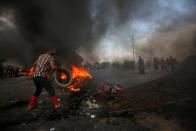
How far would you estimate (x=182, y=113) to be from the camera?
15.9 ft

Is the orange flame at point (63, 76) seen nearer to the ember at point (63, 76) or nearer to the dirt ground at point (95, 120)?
the ember at point (63, 76)

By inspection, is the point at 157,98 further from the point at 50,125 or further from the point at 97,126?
the point at 50,125

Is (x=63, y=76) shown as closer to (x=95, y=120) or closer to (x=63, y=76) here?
(x=63, y=76)

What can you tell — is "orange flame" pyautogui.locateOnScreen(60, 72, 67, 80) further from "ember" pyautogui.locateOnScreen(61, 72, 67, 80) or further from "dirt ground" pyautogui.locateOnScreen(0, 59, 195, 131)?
"dirt ground" pyautogui.locateOnScreen(0, 59, 195, 131)

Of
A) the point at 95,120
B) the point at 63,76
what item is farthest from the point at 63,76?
the point at 95,120

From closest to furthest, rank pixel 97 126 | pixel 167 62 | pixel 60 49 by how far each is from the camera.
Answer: pixel 97 126, pixel 60 49, pixel 167 62

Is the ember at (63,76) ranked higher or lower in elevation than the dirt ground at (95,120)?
higher

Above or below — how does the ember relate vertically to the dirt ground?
above

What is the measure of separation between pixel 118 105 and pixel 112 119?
117 cm

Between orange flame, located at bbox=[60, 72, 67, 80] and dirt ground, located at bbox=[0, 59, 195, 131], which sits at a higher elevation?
orange flame, located at bbox=[60, 72, 67, 80]

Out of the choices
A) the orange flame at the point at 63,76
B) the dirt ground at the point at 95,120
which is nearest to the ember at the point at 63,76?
the orange flame at the point at 63,76

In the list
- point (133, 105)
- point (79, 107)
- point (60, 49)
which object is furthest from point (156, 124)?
point (60, 49)

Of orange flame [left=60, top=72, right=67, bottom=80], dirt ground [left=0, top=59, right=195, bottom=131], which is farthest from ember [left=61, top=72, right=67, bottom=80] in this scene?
dirt ground [left=0, top=59, right=195, bottom=131]

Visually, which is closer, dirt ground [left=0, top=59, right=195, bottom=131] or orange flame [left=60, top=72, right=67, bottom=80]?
dirt ground [left=0, top=59, right=195, bottom=131]
